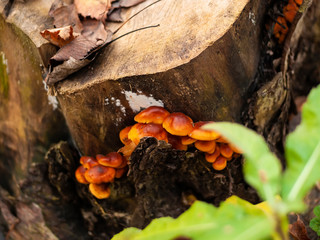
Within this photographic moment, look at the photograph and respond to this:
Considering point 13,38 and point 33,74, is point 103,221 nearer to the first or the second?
point 33,74

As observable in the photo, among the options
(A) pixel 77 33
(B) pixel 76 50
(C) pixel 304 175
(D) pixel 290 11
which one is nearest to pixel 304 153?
(C) pixel 304 175

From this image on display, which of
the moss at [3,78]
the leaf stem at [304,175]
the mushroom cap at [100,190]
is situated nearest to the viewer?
the leaf stem at [304,175]

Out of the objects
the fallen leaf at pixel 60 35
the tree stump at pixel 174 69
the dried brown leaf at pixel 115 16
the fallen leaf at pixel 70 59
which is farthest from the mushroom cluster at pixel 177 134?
the dried brown leaf at pixel 115 16

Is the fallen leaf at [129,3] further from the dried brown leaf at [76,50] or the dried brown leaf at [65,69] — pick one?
the dried brown leaf at [65,69]

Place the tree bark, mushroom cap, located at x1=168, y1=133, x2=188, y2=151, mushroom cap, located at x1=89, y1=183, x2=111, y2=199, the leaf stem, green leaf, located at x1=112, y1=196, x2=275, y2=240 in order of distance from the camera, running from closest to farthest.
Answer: green leaf, located at x1=112, y1=196, x2=275, y2=240 < the leaf stem < the tree bark < mushroom cap, located at x1=168, y1=133, x2=188, y2=151 < mushroom cap, located at x1=89, y1=183, x2=111, y2=199

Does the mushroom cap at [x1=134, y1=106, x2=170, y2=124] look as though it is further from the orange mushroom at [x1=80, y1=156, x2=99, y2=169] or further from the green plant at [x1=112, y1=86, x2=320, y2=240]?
the green plant at [x1=112, y1=86, x2=320, y2=240]

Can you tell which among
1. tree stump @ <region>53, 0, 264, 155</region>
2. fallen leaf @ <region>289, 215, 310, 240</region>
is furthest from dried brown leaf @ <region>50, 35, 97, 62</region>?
fallen leaf @ <region>289, 215, 310, 240</region>
